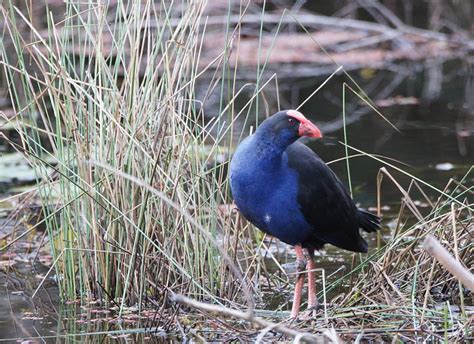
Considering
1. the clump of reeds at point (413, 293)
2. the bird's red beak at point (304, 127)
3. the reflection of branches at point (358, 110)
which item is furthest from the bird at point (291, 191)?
the reflection of branches at point (358, 110)

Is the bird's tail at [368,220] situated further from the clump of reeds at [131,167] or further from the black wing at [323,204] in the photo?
the clump of reeds at [131,167]

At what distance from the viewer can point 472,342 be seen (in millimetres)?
3533

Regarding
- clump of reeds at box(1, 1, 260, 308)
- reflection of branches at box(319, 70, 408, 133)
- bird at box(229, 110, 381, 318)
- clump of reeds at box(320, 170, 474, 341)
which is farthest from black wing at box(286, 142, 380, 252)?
reflection of branches at box(319, 70, 408, 133)

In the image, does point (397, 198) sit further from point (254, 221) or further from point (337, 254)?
point (254, 221)

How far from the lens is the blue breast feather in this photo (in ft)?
12.9

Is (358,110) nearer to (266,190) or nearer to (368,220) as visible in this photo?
(368,220)

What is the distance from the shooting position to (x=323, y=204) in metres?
4.16

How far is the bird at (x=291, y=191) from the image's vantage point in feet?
12.9

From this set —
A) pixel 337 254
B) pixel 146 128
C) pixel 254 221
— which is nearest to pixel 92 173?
pixel 146 128

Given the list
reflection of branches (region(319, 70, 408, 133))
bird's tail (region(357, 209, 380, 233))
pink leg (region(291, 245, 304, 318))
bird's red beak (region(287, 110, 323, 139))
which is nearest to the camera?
bird's red beak (region(287, 110, 323, 139))

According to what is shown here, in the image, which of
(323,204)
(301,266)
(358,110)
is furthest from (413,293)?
(358,110)

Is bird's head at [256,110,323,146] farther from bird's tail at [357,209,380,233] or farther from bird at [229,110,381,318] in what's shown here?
bird's tail at [357,209,380,233]

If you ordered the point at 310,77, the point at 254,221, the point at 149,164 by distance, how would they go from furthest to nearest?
1. the point at 310,77
2. the point at 149,164
3. the point at 254,221

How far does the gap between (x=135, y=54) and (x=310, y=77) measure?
20.6 ft
